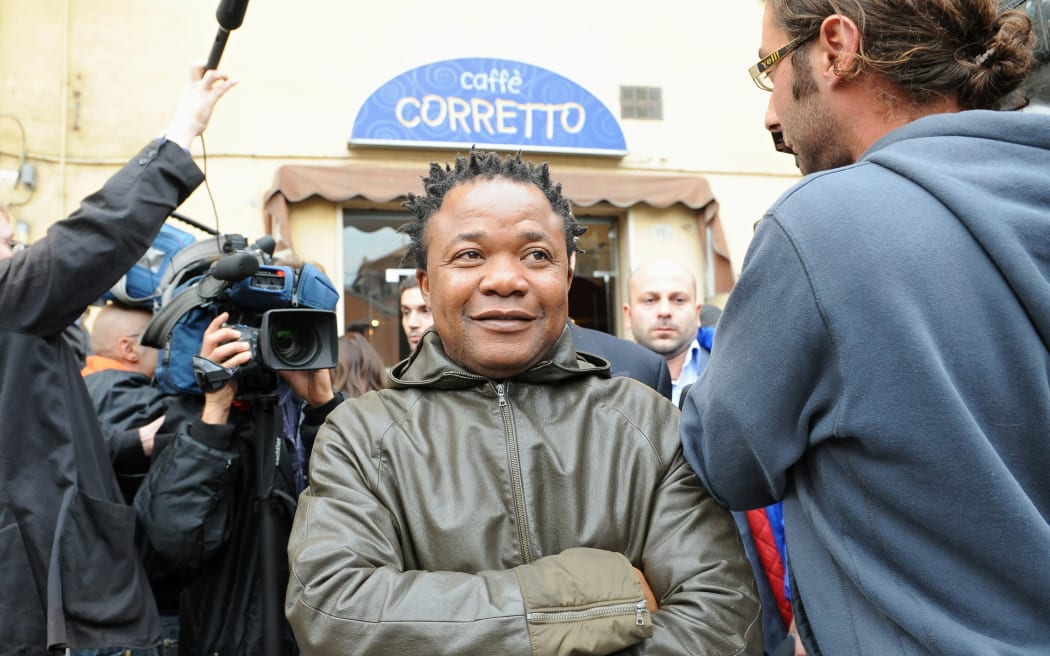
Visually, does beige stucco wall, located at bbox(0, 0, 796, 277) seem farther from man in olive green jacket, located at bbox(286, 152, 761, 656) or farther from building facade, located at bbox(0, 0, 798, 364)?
man in olive green jacket, located at bbox(286, 152, 761, 656)

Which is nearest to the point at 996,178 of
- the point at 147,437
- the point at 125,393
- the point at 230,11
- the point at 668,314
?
the point at 230,11

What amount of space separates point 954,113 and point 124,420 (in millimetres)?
2513

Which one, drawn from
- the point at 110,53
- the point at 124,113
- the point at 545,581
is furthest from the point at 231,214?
the point at 545,581

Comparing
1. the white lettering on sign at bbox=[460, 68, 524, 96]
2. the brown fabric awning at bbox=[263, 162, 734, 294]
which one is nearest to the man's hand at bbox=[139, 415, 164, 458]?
the brown fabric awning at bbox=[263, 162, 734, 294]

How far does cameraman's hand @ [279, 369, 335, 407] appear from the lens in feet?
7.86

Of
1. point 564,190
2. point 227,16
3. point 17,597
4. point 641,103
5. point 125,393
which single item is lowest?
point 17,597

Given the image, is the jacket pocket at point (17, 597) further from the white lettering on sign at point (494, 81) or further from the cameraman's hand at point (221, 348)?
the white lettering on sign at point (494, 81)

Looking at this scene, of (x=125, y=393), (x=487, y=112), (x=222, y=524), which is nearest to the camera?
(x=222, y=524)

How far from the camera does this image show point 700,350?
131 inches

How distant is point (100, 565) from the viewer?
2.07m

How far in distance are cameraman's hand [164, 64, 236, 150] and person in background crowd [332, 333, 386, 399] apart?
3.78 ft

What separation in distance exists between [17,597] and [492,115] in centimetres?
594

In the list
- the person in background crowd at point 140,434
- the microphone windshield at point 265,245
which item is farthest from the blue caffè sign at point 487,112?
the microphone windshield at point 265,245

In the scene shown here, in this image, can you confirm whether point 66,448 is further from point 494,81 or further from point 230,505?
point 494,81
